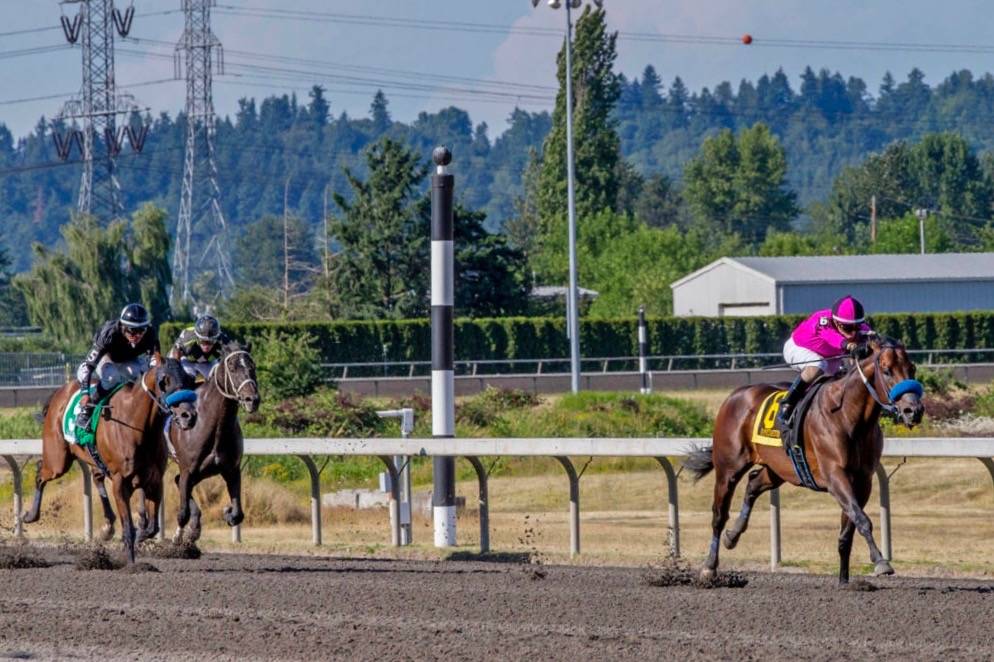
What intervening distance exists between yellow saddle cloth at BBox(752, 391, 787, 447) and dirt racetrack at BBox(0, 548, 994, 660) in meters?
0.80

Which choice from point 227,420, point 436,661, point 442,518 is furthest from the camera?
point 442,518

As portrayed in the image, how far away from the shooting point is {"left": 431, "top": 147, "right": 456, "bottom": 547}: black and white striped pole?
1318cm

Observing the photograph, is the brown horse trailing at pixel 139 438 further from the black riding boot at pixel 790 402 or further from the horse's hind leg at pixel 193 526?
the black riding boot at pixel 790 402

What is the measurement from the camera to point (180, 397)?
10484 mm

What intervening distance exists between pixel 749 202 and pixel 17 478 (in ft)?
351

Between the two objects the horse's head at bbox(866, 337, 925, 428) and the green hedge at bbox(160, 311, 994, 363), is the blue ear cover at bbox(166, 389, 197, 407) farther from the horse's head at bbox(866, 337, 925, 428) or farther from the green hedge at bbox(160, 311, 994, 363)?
the green hedge at bbox(160, 311, 994, 363)

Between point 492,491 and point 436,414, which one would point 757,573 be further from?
point 492,491

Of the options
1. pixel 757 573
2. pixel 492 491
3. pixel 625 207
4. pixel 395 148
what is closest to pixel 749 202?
pixel 625 207

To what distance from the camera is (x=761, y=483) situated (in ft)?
34.0

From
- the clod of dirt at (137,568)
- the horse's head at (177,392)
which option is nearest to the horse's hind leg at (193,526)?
the clod of dirt at (137,568)

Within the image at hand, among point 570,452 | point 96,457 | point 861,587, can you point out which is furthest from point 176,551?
point 861,587

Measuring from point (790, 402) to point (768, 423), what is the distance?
31 cm

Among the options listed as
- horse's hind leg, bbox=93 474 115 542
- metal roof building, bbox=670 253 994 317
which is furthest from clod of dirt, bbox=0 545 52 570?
metal roof building, bbox=670 253 994 317

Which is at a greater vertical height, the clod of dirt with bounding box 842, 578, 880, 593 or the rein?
the rein
